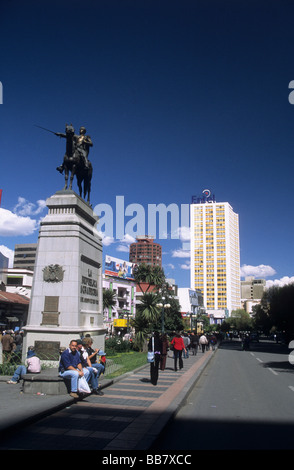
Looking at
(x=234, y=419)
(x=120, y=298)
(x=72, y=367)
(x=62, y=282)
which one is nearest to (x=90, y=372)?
(x=72, y=367)

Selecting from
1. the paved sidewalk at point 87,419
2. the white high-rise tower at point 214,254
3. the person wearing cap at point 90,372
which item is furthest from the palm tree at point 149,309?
the white high-rise tower at point 214,254

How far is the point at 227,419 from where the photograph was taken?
721cm

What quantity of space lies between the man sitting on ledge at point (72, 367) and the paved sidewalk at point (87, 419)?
0.26 meters

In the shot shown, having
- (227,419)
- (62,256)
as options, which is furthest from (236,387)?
(62,256)

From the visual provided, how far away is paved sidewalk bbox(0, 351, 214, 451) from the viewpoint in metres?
5.16

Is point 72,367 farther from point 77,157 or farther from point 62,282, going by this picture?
point 77,157

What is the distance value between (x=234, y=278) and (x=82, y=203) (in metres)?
132

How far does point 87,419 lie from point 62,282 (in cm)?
634

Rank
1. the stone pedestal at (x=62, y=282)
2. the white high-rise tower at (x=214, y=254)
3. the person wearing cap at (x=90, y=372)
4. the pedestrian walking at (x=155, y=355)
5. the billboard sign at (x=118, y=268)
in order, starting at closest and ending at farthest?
the person wearing cap at (x=90, y=372) → the pedestrian walking at (x=155, y=355) → the stone pedestal at (x=62, y=282) → the billboard sign at (x=118, y=268) → the white high-rise tower at (x=214, y=254)

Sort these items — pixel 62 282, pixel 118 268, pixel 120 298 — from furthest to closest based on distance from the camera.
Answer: pixel 118 268 < pixel 120 298 < pixel 62 282

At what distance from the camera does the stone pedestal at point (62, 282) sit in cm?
1186

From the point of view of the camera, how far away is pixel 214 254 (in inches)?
5369

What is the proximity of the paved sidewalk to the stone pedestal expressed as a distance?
2.28 metres

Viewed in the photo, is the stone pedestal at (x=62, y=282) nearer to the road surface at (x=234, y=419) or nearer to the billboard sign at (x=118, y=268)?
the road surface at (x=234, y=419)
